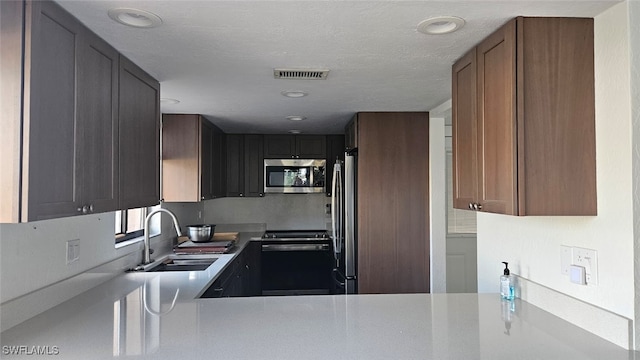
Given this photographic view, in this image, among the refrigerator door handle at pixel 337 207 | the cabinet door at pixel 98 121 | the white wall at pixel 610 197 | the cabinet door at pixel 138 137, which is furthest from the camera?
the refrigerator door handle at pixel 337 207

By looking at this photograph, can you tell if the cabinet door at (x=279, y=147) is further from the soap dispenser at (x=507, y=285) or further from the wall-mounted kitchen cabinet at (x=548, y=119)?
the wall-mounted kitchen cabinet at (x=548, y=119)

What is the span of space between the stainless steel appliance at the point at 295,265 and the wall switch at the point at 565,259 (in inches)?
124

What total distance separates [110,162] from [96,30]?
1.81 feet

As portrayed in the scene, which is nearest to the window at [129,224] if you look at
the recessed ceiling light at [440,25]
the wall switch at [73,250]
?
the wall switch at [73,250]

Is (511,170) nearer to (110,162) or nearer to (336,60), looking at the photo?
(336,60)

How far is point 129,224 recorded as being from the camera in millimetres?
3188

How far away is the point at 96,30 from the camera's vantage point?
1.64 metres

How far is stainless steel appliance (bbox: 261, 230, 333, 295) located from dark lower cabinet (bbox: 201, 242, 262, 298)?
0.13 meters

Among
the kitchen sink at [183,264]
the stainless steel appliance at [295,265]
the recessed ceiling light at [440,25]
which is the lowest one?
the stainless steel appliance at [295,265]

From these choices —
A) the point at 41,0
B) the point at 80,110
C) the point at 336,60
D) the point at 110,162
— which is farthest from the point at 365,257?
the point at 41,0

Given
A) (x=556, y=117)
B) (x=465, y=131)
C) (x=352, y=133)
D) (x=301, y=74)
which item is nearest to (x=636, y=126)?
(x=556, y=117)

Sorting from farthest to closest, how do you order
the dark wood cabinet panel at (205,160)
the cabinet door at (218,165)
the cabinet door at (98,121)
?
the cabinet door at (218,165), the dark wood cabinet panel at (205,160), the cabinet door at (98,121)

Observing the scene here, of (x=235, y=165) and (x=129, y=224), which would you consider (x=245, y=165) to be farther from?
(x=129, y=224)

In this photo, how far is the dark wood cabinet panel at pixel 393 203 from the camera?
3391mm
